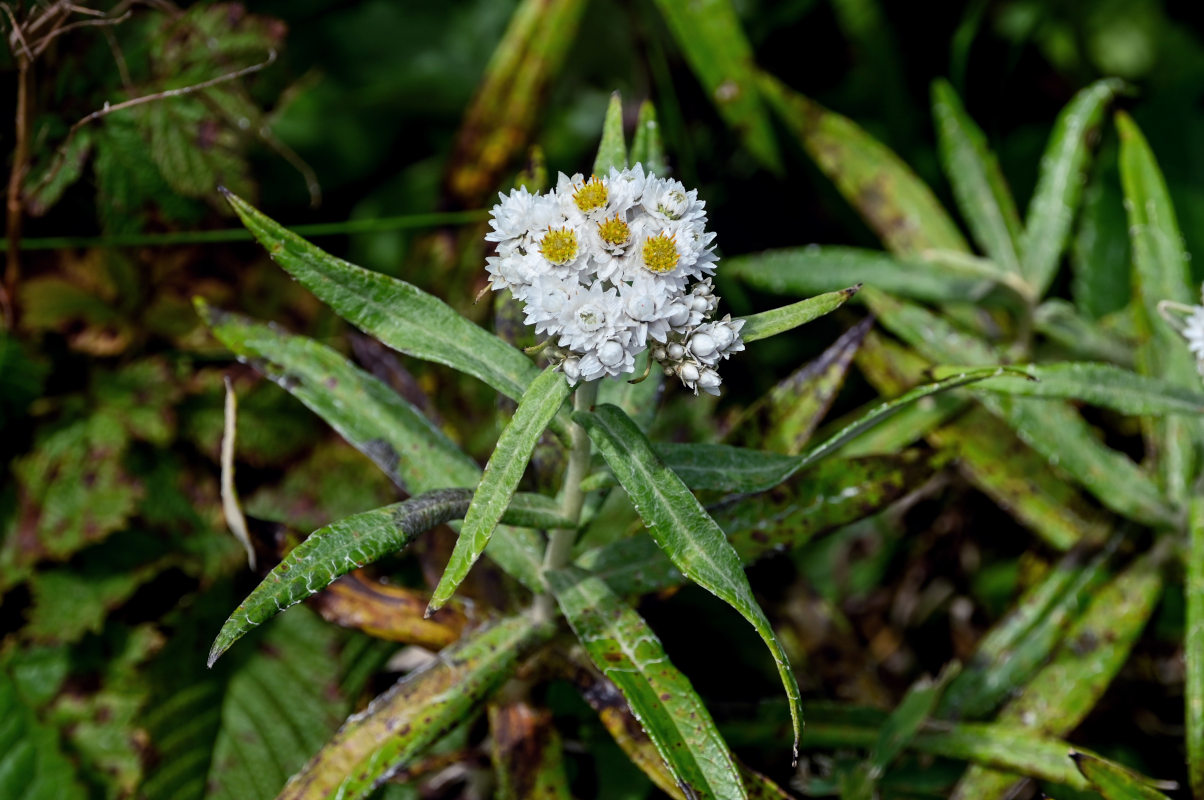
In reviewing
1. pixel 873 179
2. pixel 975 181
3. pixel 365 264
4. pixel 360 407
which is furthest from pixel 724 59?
pixel 360 407

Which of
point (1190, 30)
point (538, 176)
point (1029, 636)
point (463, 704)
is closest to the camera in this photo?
point (463, 704)

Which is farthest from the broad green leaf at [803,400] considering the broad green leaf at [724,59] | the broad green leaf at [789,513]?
the broad green leaf at [724,59]

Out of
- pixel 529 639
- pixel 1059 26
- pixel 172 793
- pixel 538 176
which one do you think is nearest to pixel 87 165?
pixel 538 176

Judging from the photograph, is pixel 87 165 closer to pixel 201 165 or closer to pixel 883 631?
pixel 201 165

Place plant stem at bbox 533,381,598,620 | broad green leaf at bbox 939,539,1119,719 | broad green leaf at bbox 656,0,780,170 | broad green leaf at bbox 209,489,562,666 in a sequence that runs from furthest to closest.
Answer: broad green leaf at bbox 656,0,780,170 < broad green leaf at bbox 939,539,1119,719 < plant stem at bbox 533,381,598,620 < broad green leaf at bbox 209,489,562,666

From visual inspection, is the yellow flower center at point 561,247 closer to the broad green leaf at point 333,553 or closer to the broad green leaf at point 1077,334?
the broad green leaf at point 333,553

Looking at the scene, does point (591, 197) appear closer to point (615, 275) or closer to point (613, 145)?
point (615, 275)

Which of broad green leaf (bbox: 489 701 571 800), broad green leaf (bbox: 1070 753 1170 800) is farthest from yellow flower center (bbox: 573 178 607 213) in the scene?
broad green leaf (bbox: 1070 753 1170 800)

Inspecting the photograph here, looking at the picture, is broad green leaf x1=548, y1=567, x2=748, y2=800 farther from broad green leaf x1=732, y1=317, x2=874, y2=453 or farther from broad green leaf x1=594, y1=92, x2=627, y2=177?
broad green leaf x1=594, y1=92, x2=627, y2=177
